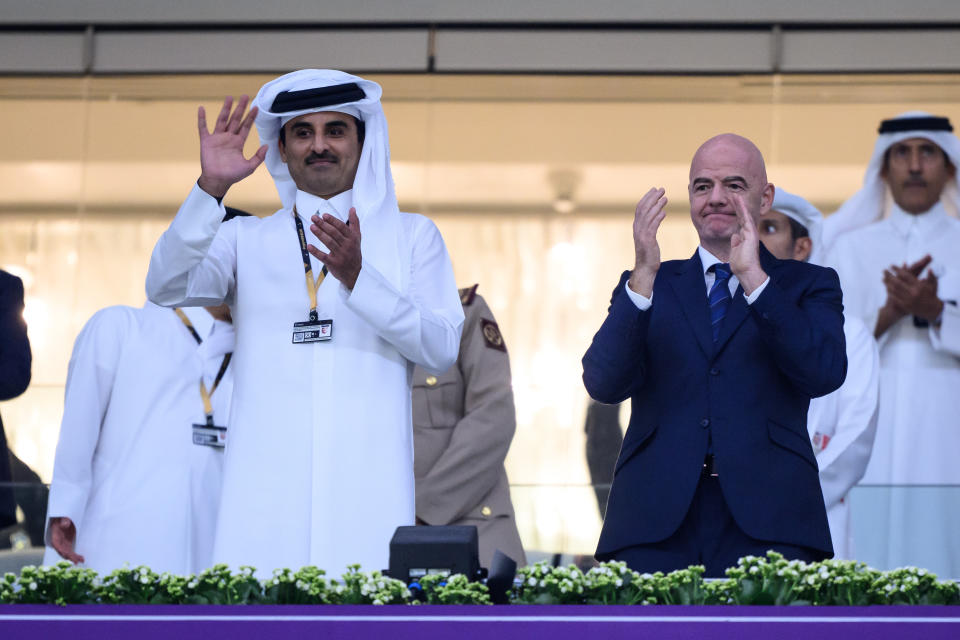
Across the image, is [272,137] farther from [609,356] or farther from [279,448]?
[609,356]

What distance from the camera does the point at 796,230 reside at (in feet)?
19.9

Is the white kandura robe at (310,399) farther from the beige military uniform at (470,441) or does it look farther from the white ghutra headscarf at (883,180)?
the white ghutra headscarf at (883,180)

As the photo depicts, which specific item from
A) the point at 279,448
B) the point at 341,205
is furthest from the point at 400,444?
the point at 341,205

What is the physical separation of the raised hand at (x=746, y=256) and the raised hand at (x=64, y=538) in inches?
98.2

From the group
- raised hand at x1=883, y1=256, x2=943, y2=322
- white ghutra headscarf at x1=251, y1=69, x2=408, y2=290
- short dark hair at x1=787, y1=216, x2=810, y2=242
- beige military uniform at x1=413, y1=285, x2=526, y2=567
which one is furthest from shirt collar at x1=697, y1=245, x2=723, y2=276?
raised hand at x1=883, y1=256, x2=943, y2=322

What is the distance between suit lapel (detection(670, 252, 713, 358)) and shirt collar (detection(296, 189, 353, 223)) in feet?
3.12

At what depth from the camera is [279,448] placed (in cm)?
422

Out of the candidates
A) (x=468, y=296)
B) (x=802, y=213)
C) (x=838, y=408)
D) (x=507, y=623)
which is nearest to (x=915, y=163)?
(x=802, y=213)

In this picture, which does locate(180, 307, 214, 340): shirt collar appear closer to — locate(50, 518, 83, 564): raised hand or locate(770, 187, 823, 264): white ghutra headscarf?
locate(50, 518, 83, 564): raised hand

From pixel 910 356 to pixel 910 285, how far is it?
16.9 inches

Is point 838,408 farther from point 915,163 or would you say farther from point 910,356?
point 915,163

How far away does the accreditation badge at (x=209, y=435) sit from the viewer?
530cm

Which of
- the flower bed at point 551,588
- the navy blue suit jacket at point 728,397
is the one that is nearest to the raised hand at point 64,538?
the navy blue suit jacket at point 728,397

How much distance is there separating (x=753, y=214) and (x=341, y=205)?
1.13 meters
